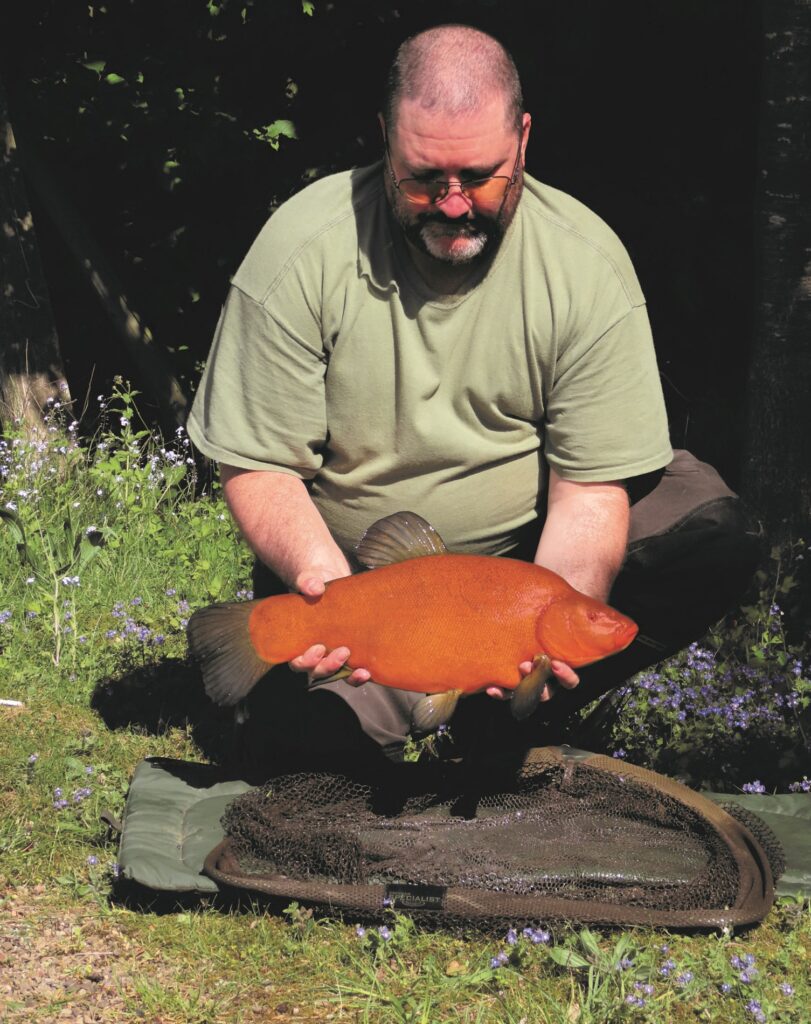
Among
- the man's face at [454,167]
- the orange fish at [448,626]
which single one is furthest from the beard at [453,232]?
the orange fish at [448,626]

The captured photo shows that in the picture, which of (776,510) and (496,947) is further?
(776,510)

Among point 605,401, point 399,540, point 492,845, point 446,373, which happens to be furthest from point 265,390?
point 492,845

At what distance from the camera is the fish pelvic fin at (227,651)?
3217 mm

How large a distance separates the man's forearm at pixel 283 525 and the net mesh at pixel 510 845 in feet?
1.78

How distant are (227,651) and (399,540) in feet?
1.50

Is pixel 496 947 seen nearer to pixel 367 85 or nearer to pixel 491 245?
pixel 491 245

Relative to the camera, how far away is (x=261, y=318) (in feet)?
11.7

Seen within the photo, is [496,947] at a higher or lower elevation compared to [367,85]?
lower

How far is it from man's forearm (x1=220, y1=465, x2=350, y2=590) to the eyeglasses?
76cm

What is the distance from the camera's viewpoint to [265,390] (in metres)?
3.60

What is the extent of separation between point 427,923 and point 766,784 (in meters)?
1.19

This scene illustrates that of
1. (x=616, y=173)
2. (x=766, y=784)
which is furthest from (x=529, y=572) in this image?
(x=616, y=173)

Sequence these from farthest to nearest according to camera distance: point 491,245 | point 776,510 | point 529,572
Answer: point 776,510 < point 491,245 < point 529,572

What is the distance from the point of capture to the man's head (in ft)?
11.1
